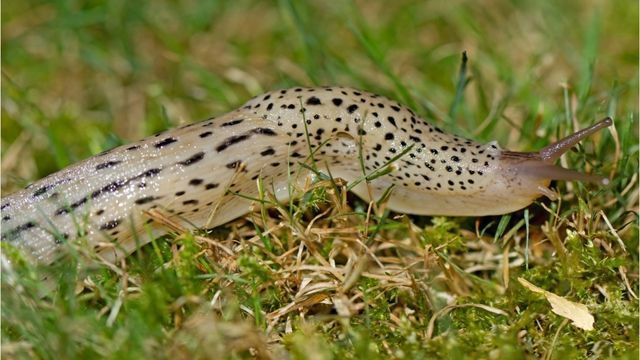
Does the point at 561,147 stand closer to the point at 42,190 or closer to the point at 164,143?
the point at 164,143

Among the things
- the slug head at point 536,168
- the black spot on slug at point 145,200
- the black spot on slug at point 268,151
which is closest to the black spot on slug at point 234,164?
the black spot on slug at point 268,151

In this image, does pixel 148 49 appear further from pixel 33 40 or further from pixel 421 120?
pixel 421 120

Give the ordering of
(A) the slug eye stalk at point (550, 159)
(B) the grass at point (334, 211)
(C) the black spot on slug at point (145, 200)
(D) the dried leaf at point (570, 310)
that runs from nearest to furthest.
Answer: (B) the grass at point (334, 211)
(D) the dried leaf at point (570, 310)
(A) the slug eye stalk at point (550, 159)
(C) the black spot on slug at point (145, 200)

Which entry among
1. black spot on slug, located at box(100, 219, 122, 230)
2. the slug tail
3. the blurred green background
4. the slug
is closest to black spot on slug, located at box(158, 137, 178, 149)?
the slug

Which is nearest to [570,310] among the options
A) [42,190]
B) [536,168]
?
[536,168]

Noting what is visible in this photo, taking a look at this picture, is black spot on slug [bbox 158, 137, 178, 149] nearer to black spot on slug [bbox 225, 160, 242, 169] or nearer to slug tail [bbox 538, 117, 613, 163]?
black spot on slug [bbox 225, 160, 242, 169]

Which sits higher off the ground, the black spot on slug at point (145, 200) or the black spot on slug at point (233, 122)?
the black spot on slug at point (233, 122)

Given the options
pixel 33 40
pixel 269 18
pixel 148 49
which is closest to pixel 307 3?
pixel 269 18

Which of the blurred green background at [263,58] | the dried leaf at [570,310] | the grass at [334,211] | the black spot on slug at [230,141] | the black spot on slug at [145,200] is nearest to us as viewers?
the grass at [334,211]

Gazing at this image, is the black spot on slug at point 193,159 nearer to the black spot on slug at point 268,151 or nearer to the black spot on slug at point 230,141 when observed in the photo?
the black spot on slug at point 230,141
